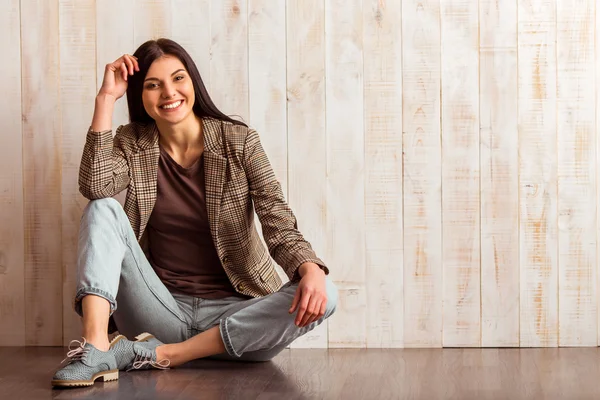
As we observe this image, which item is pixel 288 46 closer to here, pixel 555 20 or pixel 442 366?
pixel 555 20

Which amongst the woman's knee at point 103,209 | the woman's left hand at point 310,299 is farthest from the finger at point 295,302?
the woman's knee at point 103,209

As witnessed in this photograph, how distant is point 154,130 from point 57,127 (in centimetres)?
44

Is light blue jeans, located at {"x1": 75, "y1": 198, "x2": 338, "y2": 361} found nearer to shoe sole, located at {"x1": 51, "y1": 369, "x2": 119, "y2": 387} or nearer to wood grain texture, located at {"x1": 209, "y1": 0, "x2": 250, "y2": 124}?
shoe sole, located at {"x1": 51, "y1": 369, "x2": 119, "y2": 387}

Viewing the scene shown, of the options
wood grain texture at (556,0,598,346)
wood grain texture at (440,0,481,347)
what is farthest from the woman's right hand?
wood grain texture at (556,0,598,346)

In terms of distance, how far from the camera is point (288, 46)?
99.9 inches

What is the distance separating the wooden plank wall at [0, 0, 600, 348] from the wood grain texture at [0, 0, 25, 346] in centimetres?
19

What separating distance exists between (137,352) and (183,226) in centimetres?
39

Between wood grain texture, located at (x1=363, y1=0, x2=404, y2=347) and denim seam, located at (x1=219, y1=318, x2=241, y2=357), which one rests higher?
wood grain texture, located at (x1=363, y1=0, x2=404, y2=347)

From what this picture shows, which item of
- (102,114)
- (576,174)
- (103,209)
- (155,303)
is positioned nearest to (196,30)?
(102,114)

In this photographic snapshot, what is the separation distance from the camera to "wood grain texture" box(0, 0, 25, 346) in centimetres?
260

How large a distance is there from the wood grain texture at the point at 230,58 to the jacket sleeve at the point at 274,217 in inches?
11.0

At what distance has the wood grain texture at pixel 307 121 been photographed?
2.53 m

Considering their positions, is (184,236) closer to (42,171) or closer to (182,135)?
(182,135)

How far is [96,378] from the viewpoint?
6.41 ft
